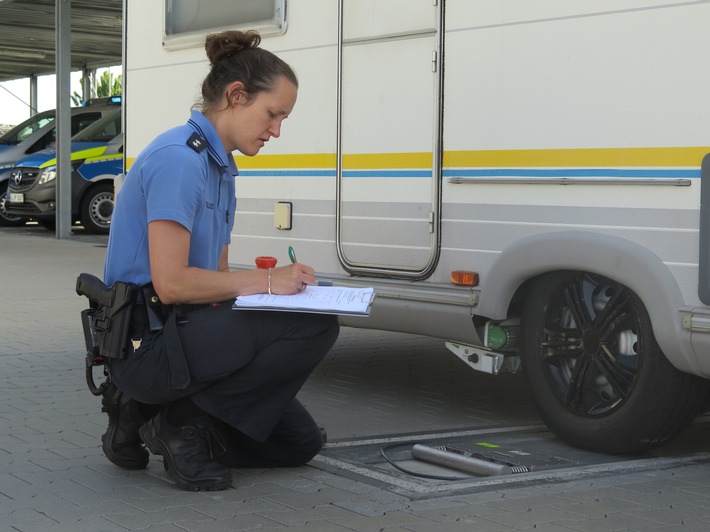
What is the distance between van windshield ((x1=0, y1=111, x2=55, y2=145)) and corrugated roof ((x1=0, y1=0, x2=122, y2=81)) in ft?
6.05

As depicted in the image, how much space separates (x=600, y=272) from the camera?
191 inches

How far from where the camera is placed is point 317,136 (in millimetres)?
6148

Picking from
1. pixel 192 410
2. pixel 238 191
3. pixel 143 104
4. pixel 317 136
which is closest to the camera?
pixel 192 410

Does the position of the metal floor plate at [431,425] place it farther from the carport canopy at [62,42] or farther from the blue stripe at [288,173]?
the carport canopy at [62,42]

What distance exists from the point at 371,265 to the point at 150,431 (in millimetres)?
1736

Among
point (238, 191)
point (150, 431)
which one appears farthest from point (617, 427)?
point (238, 191)

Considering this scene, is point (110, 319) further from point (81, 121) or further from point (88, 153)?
point (81, 121)

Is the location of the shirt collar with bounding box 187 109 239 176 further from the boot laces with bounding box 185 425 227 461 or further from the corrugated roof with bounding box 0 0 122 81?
the corrugated roof with bounding box 0 0 122 81

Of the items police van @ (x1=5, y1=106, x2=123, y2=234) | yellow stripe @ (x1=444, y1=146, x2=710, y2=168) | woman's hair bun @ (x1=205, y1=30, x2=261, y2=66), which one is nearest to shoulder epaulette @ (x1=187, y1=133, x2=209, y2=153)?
woman's hair bun @ (x1=205, y1=30, x2=261, y2=66)

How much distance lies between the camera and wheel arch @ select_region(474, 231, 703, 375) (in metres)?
4.61

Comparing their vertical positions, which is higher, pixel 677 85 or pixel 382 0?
pixel 382 0

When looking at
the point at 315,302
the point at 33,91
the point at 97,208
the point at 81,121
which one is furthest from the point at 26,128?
the point at 315,302

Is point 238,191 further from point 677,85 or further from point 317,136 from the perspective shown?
point 677,85

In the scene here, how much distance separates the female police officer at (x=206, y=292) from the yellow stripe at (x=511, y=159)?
122 cm
